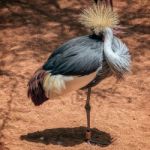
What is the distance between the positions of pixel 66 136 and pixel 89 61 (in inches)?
41.3

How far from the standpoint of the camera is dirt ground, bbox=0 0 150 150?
5.66m

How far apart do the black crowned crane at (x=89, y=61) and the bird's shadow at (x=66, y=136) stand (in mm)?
524

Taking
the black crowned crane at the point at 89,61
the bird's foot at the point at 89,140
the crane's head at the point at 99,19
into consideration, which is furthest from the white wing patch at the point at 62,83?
the bird's foot at the point at 89,140

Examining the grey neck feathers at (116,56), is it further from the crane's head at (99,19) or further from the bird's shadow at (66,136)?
the bird's shadow at (66,136)

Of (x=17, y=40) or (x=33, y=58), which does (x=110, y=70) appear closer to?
(x=33, y=58)

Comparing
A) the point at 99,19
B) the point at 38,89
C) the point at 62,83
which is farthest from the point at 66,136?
the point at 99,19

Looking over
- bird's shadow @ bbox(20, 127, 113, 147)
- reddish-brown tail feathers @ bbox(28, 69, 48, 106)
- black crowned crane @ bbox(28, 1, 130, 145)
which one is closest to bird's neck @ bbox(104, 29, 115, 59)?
black crowned crane @ bbox(28, 1, 130, 145)

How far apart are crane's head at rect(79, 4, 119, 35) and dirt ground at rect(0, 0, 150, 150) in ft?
4.11

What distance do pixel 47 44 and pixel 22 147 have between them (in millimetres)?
3146

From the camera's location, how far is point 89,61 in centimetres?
513

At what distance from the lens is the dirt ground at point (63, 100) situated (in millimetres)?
5664

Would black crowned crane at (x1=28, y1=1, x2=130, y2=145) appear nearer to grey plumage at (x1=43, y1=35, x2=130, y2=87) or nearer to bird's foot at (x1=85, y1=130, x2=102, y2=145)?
grey plumage at (x1=43, y1=35, x2=130, y2=87)

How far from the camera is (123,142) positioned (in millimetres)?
5598

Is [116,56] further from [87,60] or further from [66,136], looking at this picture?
[66,136]
